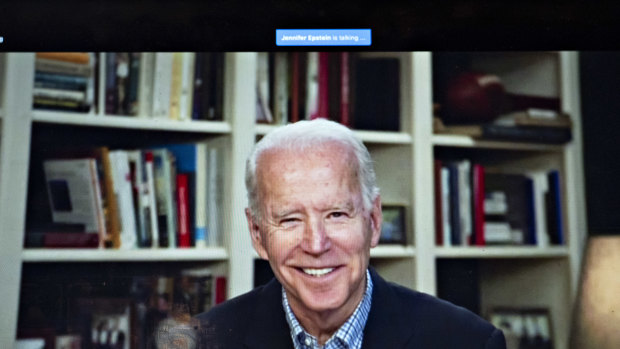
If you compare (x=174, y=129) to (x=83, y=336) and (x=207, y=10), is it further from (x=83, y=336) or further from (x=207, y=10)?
(x=83, y=336)

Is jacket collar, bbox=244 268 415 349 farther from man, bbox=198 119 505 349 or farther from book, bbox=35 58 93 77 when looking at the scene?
book, bbox=35 58 93 77

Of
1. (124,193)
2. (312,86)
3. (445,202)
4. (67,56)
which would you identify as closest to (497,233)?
(445,202)

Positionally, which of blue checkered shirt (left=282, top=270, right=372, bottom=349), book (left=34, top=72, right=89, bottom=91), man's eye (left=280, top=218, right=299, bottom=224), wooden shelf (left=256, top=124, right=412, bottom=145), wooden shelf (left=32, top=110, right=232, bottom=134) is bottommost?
blue checkered shirt (left=282, top=270, right=372, bottom=349)

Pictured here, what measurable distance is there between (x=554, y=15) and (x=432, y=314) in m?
0.56

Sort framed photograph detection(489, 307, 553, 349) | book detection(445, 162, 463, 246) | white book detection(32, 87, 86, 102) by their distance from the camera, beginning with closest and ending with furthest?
framed photograph detection(489, 307, 553, 349) → white book detection(32, 87, 86, 102) → book detection(445, 162, 463, 246)

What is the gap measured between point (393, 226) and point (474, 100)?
0.29m

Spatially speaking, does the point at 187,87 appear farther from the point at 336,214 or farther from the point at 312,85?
the point at 336,214

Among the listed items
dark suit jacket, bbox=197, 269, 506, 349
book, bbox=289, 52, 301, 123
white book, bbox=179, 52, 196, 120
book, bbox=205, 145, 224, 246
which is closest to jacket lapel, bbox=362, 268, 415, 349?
dark suit jacket, bbox=197, 269, 506, 349

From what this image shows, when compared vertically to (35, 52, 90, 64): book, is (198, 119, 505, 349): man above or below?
below

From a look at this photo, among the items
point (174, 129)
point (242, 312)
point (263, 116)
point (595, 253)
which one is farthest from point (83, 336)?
point (595, 253)

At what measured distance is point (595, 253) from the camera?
1.20 m

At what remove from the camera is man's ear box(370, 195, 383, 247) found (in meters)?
1.14

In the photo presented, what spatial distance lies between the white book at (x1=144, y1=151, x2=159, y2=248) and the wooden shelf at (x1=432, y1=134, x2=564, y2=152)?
1.94 feet

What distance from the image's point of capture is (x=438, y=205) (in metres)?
1.41
